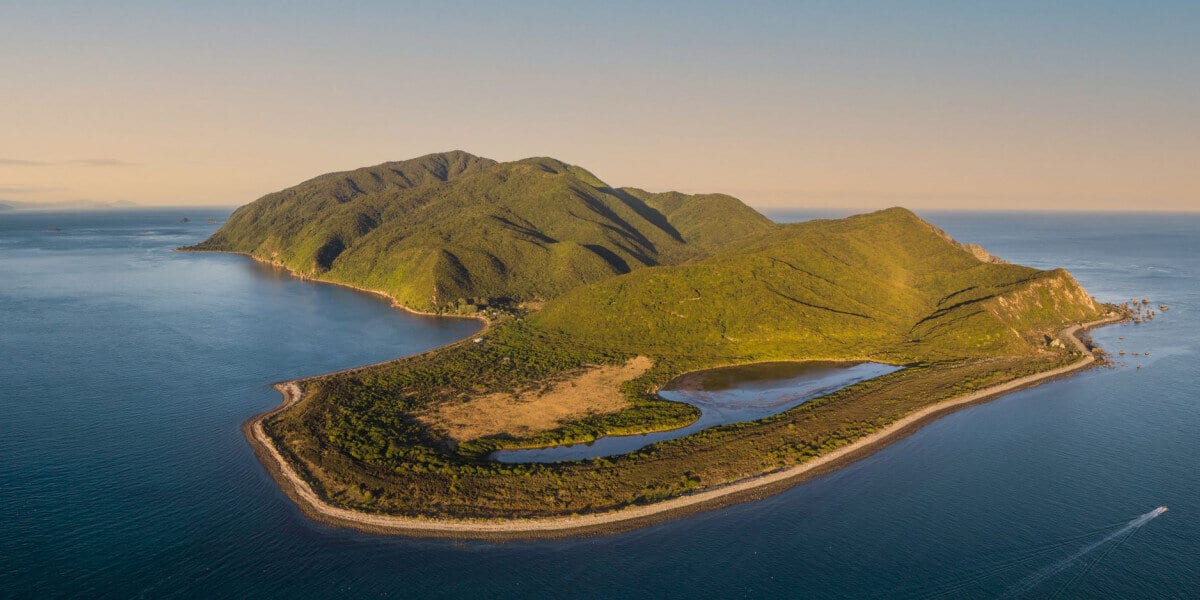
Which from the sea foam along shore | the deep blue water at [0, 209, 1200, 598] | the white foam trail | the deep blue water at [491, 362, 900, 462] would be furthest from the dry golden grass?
the white foam trail

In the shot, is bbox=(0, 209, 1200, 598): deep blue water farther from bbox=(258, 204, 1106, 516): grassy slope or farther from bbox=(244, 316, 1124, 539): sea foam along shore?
bbox=(258, 204, 1106, 516): grassy slope

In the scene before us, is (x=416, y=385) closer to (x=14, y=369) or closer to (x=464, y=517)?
(x=464, y=517)

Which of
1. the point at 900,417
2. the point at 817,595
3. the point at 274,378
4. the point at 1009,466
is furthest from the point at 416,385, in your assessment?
the point at 1009,466

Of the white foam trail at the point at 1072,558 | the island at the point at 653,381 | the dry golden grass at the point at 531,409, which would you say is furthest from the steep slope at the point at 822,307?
the white foam trail at the point at 1072,558

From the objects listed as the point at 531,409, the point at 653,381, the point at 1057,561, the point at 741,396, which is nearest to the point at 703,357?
the point at 653,381

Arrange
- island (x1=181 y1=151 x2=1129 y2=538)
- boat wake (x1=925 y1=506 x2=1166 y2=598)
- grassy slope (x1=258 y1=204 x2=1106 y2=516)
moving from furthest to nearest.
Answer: grassy slope (x1=258 y1=204 x2=1106 y2=516)
island (x1=181 y1=151 x2=1129 y2=538)
boat wake (x1=925 y1=506 x2=1166 y2=598)
